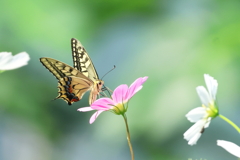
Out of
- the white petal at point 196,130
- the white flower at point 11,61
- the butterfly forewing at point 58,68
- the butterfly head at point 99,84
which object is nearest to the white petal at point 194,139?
the white petal at point 196,130

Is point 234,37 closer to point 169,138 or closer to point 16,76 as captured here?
point 169,138

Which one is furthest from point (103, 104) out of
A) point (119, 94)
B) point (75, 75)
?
point (75, 75)

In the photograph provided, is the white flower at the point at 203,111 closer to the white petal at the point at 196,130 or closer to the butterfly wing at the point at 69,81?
the white petal at the point at 196,130

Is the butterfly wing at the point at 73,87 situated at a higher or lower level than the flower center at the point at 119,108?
higher

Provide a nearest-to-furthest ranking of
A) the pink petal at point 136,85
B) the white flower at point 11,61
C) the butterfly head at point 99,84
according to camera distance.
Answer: the white flower at point 11,61
the pink petal at point 136,85
the butterfly head at point 99,84

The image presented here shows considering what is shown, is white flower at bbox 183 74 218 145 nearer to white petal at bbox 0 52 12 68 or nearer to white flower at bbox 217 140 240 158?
white flower at bbox 217 140 240 158

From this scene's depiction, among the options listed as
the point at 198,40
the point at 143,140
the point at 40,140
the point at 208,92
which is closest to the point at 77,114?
the point at 40,140

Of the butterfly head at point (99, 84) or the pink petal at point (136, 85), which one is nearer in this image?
the pink petal at point (136, 85)
